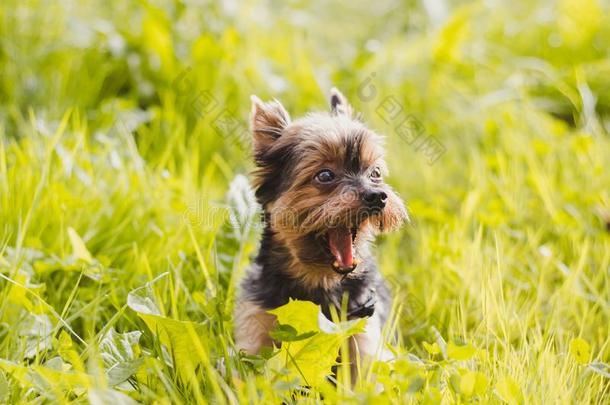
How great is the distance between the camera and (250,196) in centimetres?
404

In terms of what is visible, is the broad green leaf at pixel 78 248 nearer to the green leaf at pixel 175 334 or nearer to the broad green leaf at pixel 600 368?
the green leaf at pixel 175 334

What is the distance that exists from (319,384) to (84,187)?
2.11 m

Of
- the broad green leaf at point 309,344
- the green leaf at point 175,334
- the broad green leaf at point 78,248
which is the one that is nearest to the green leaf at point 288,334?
the broad green leaf at point 309,344

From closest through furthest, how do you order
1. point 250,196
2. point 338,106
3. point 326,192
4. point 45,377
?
point 45,377
point 326,192
point 338,106
point 250,196

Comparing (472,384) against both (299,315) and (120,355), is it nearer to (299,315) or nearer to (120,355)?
(299,315)

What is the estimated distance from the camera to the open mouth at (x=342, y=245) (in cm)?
304

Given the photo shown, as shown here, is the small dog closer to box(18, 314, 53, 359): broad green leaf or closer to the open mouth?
the open mouth

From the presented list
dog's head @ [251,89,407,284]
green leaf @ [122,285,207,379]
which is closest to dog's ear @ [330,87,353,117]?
dog's head @ [251,89,407,284]

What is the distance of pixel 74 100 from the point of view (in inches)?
200

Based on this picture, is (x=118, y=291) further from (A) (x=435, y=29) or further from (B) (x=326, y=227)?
(A) (x=435, y=29)

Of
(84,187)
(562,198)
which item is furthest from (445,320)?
(84,187)

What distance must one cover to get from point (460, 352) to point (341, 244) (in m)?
0.83

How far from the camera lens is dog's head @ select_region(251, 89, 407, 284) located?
2.96 m

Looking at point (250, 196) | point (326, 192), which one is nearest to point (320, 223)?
point (326, 192)
